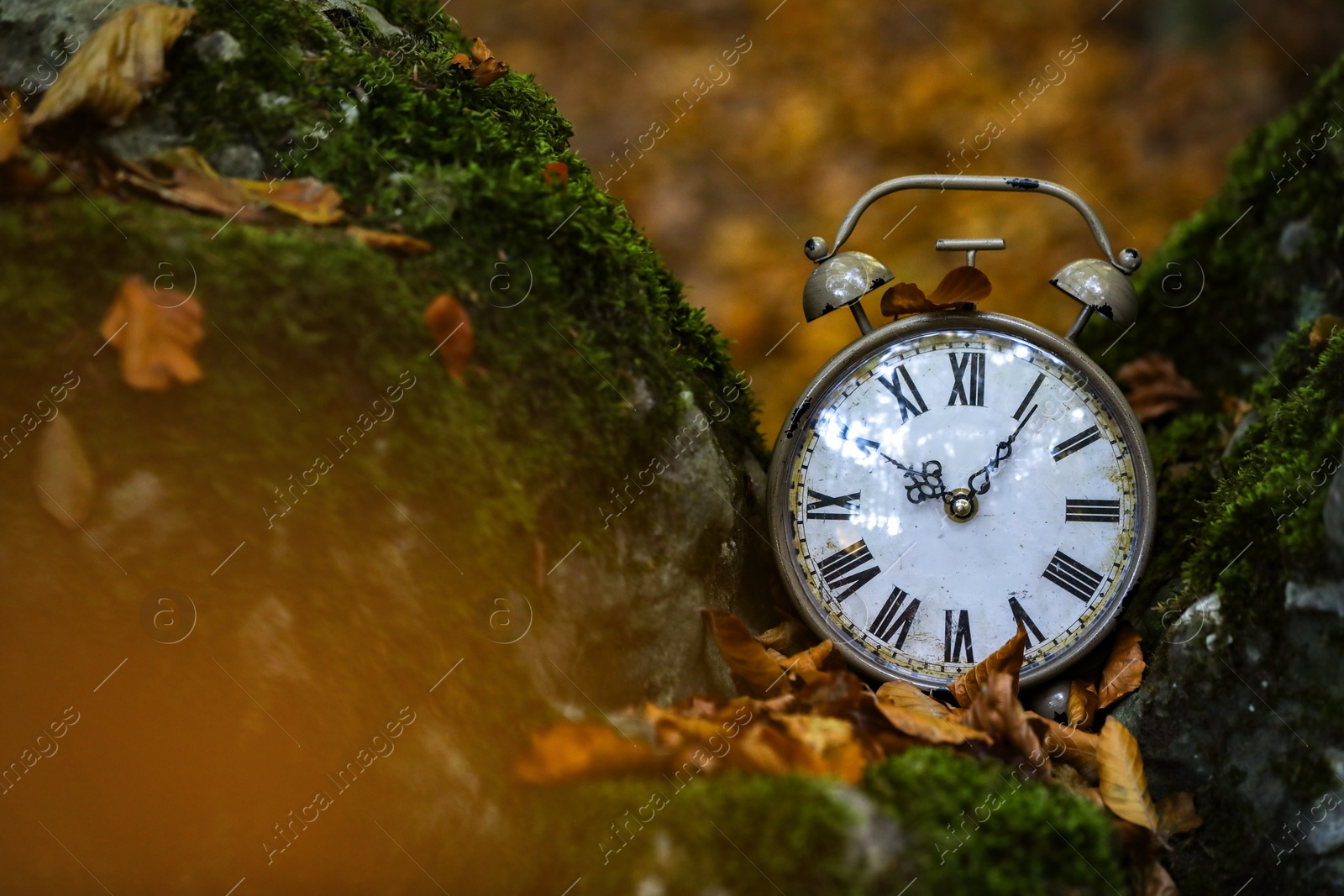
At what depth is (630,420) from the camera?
7.14ft

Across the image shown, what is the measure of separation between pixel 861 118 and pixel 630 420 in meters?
4.51

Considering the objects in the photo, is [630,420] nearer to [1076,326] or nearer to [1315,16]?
[1076,326]

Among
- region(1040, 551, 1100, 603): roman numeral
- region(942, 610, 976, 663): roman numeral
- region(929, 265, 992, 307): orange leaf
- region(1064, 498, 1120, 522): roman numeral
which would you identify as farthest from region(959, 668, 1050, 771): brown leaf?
region(929, 265, 992, 307): orange leaf

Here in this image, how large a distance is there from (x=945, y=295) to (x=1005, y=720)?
0.97 meters


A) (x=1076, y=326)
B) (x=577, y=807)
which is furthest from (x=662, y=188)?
(x=577, y=807)

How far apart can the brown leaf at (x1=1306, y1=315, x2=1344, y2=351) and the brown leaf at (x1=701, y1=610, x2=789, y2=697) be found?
1.63 m

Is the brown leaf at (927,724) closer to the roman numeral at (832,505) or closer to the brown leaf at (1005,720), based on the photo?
the brown leaf at (1005,720)

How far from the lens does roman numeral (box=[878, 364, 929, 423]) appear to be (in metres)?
2.33

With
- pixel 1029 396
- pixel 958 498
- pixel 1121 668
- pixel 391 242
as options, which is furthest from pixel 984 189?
pixel 391 242

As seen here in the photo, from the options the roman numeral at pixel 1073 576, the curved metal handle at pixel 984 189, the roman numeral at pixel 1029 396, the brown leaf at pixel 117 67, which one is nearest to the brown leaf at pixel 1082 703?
the roman numeral at pixel 1073 576

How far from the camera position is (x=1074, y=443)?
230 cm

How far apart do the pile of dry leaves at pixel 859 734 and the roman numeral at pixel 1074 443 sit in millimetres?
428

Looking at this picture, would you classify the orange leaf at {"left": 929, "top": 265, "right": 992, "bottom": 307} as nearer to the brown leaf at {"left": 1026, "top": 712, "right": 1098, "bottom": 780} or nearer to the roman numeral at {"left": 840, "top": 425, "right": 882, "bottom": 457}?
the roman numeral at {"left": 840, "top": 425, "right": 882, "bottom": 457}

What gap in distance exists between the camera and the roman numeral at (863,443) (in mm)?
2328
